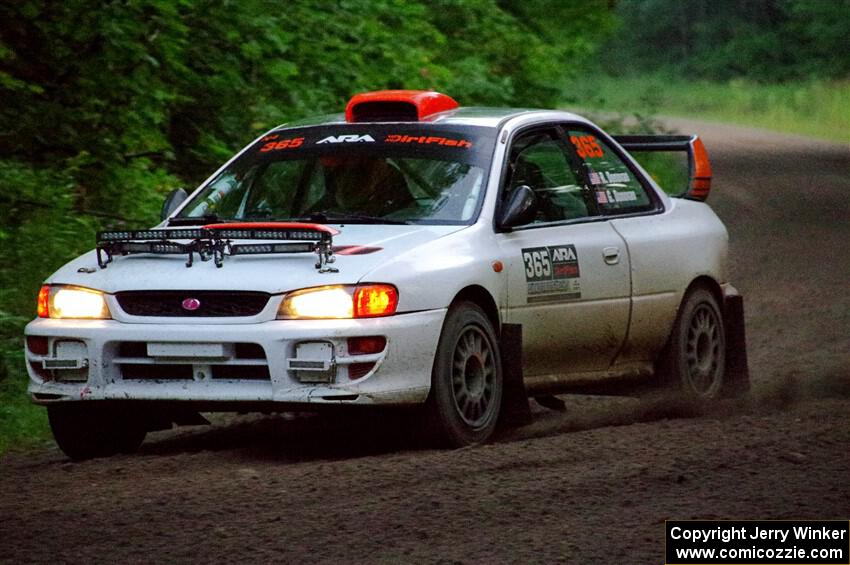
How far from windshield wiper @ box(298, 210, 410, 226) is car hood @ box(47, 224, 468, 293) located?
178 mm

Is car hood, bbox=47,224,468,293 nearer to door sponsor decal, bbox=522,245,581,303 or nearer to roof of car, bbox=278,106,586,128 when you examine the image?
door sponsor decal, bbox=522,245,581,303

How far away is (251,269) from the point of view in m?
7.50

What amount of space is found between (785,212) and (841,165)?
7.59 metres

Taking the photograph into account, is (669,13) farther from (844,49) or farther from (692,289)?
(692,289)

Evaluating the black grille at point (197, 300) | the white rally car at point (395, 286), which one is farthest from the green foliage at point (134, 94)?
the black grille at point (197, 300)

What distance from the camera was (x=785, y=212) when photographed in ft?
73.9

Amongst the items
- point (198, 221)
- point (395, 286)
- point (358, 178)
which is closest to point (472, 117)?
point (358, 178)

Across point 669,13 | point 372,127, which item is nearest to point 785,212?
point 372,127

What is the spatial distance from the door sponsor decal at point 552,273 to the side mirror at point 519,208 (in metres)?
0.17

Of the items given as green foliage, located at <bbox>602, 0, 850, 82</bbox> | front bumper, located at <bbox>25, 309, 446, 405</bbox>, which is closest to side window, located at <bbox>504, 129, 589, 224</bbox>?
front bumper, located at <bbox>25, 309, 446, 405</bbox>

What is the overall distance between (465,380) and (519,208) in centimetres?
90

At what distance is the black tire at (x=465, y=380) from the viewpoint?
7.66 m

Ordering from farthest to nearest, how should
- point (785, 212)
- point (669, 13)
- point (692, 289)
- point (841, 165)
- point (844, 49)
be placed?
point (669, 13)
point (844, 49)
point (841, 165)
point (785, 212)
point (692, 289)

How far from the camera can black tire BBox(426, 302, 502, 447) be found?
302 inches
